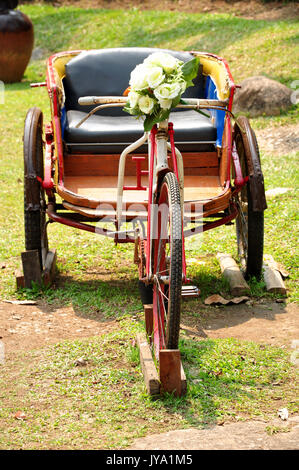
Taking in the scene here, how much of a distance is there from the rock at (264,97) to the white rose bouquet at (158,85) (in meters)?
6.24

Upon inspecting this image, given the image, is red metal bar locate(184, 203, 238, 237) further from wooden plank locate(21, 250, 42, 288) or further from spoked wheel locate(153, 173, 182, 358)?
wooden plank locate(21, 250, 42, 288)

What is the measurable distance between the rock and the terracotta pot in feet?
18.9

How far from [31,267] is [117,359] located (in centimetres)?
133

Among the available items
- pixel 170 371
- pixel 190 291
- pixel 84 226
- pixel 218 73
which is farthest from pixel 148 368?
pixel 218 73

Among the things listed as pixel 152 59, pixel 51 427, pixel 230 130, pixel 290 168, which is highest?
pixel 152 59

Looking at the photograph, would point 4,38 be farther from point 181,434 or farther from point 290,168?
point 181,434

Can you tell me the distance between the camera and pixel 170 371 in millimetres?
3410

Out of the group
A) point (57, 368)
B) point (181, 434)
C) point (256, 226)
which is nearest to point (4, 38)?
point (256, 226)

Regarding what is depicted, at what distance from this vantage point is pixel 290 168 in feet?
25.8

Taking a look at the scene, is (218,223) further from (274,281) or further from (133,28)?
(133,28)

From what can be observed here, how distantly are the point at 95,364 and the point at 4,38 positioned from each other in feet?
36.9

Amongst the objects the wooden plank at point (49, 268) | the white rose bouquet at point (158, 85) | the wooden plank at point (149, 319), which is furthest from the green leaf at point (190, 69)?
the wooden plank at point (49, 268)

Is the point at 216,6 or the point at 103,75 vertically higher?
the point at 103,75

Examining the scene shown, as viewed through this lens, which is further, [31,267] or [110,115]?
[110,115]
